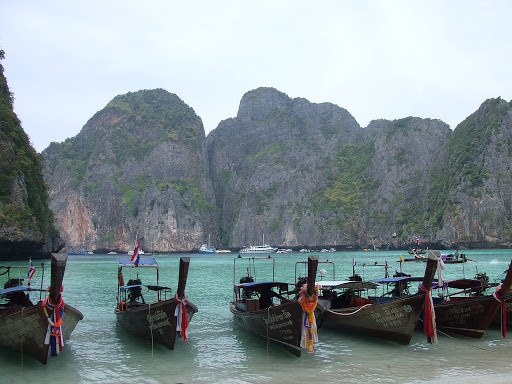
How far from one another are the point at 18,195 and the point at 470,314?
5127cm

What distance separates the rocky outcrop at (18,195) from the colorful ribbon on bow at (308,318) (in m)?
45.7

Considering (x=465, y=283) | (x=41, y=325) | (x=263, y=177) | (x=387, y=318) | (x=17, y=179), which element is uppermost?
(x=263, y=177)

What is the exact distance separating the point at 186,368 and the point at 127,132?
501 feet

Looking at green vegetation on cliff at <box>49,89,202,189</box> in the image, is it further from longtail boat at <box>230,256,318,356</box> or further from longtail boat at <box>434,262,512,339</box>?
longtail boat at <box>434,262,512,339</box>

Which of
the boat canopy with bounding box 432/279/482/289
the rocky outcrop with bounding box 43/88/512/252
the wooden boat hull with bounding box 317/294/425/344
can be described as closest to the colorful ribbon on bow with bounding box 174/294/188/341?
the wooden boat hull with bounding box 317/294/425/344

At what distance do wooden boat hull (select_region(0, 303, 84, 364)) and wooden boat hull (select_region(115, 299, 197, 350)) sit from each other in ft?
10.5

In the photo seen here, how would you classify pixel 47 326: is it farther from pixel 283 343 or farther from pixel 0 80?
pixel 0 80

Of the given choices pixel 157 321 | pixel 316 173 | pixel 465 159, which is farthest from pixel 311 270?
pixel 316 173

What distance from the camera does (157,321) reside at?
14.0 metres

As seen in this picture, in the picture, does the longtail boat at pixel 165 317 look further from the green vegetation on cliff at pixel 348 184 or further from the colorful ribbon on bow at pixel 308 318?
the green vegetation on cliff at pixel 348 184

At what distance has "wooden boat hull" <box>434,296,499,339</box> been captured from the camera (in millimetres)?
14344

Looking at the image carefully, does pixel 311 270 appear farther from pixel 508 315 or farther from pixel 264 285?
pixel 508 315

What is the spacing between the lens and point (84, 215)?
142 meters

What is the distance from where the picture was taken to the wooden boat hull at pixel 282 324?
487 inches
